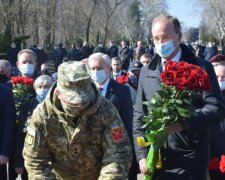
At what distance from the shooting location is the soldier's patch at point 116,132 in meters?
3.31

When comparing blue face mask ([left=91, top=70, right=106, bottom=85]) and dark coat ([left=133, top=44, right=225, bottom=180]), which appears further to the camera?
blue face mask ([left=91, top=70, right=106, bottom=85])

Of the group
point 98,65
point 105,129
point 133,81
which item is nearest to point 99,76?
point 98,65

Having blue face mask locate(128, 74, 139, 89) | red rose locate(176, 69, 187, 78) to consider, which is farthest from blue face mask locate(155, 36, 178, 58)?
blue face mask locate(128, 74, 139, 89)

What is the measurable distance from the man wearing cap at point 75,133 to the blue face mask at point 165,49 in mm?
840

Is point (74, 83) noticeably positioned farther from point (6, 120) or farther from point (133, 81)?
point (133, 81)

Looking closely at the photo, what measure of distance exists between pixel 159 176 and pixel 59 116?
1187mm

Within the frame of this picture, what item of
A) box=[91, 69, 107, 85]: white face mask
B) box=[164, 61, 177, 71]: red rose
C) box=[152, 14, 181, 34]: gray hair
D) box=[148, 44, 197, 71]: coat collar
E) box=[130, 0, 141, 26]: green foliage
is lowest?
box=[91, 69, 107, 85]: white face mask

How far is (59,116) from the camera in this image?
3.25m

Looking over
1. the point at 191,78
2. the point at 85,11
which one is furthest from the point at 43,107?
the point at 85,11

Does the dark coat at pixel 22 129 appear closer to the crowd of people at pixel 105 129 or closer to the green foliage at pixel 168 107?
the crowd of people at pixel 105 129

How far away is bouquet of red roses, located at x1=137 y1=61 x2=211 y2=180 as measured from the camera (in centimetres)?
356

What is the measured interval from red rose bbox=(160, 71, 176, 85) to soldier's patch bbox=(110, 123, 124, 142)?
1.81 feet

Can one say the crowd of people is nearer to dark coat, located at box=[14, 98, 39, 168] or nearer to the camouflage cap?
the camouflage cap

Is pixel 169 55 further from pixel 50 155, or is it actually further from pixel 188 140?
pixel 50 155
